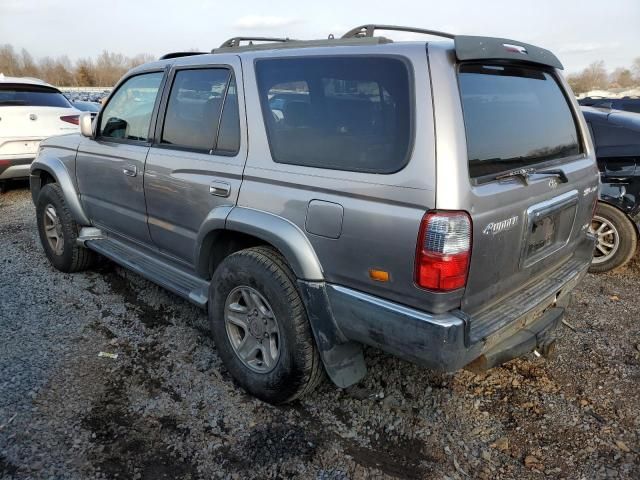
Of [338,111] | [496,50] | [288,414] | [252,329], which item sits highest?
[496,50]

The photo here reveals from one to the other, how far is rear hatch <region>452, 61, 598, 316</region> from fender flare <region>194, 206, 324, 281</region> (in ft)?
2.45

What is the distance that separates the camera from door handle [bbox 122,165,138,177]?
11.4 ft

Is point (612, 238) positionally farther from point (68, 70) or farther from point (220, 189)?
point (68, 70)

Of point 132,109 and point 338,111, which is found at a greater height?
point 338,111

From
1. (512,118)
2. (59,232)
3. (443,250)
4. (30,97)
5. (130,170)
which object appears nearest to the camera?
(443,250)

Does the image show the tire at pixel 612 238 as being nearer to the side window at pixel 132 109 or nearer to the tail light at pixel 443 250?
the tail light at pixel 443 250

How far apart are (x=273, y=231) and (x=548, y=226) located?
4.67ft

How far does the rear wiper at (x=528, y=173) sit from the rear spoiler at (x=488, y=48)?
1.70ft

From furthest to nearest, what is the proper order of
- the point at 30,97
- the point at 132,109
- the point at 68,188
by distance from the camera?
the point at 30,97 → the point at 68,188 → the point at 132,109

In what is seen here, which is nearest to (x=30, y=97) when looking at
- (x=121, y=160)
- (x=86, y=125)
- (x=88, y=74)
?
(x=86, y=125)

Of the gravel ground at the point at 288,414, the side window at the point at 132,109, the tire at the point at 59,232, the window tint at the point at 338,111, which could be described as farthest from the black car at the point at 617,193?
the tire at the point at 59,232

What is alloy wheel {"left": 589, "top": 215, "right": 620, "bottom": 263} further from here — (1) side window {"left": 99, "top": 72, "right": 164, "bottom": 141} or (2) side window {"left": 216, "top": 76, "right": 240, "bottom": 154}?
(1) side window {"left": 99, "top": 72, "right": 164, "bottom": 141}

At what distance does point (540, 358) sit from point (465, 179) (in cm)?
189

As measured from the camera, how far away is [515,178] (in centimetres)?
228
